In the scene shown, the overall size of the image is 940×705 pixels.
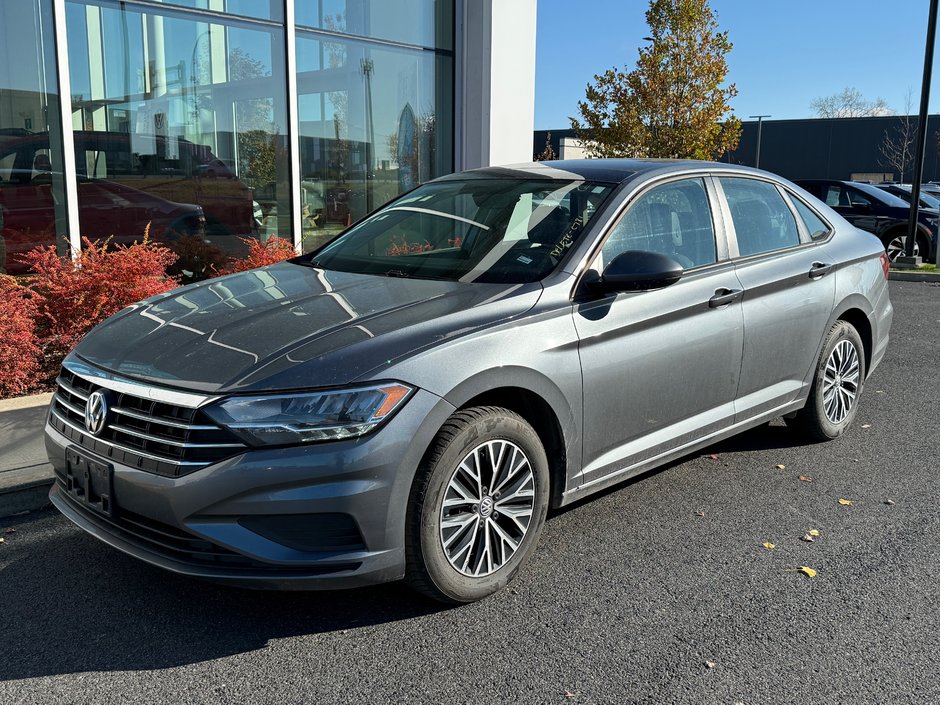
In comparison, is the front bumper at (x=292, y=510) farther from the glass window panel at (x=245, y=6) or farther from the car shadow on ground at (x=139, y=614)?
the glass window panel at (x=245, y=6)

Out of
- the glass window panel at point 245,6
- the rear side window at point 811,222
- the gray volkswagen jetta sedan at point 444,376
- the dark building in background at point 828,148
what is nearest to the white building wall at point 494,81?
the glass window panel at point 245,6

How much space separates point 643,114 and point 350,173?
29.4 feet

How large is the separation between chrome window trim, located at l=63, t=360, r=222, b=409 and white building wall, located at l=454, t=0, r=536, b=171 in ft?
29.5

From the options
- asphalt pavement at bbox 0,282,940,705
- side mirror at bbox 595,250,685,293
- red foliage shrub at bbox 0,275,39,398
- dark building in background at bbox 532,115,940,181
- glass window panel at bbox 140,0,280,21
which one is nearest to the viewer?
asphalt pavement at bbox 0,282,940,705

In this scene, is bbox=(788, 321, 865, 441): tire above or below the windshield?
below

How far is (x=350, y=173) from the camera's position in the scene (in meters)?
11.4

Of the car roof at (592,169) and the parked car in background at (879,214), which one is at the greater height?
the car roof at (592,169)

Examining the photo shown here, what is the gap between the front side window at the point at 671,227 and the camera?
14.1 ft

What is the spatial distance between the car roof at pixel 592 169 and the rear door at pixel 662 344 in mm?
134

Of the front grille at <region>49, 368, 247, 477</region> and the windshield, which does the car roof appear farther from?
the front grille at <region>49, 368, 247, 477</region>

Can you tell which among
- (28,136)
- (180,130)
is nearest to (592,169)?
(28,136)

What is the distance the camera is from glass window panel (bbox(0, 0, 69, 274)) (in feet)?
26.9

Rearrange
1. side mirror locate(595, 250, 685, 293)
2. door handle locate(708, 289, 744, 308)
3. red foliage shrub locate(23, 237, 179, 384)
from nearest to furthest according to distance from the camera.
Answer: side mirror locate(595, 250, 685, 293)
door handle locate(708, 289, 744, 308)
red foliage shrub locate(23, 237, 179, 384)

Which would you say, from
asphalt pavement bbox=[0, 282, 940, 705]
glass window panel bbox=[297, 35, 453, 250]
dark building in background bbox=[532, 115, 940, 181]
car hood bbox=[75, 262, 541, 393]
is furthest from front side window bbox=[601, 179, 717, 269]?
dark building in background bbox=[532, 115, 940, 181]
